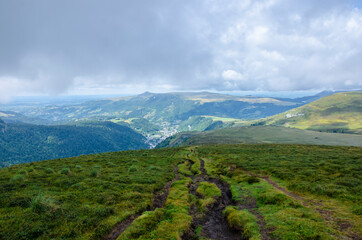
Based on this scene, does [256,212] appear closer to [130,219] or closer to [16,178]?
[130,219]

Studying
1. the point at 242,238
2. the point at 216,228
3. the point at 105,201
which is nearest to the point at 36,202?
the point at 105,201

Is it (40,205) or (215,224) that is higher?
(40,205)

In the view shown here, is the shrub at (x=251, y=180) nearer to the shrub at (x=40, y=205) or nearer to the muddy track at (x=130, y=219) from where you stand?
the muddy track at (x=130, y=219)

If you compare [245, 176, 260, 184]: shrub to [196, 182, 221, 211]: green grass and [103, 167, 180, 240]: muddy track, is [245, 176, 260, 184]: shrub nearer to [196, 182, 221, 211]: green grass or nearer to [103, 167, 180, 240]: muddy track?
[196, 182, 221, 211]: green grass

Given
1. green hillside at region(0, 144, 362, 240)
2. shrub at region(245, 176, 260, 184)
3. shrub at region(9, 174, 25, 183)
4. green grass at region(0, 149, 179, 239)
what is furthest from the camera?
shrub at region(245, 176, 260, 184)

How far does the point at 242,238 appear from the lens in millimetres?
17609

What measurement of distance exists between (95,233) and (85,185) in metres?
13.9

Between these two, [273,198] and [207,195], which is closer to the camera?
[273,198]

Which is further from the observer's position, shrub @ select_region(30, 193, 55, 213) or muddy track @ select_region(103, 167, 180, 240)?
shrub @ select_region(30, 193, 55, 213)

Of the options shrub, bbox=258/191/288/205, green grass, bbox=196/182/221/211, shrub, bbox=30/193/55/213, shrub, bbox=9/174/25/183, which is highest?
shrub, bbox=30/193/55/213

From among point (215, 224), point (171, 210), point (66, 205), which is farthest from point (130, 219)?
point (215, 224)

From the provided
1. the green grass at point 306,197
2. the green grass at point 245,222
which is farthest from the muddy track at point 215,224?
the green grass at point 306,197

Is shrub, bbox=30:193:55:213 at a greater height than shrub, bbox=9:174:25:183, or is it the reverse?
shrub, bbox=30:193:55:213

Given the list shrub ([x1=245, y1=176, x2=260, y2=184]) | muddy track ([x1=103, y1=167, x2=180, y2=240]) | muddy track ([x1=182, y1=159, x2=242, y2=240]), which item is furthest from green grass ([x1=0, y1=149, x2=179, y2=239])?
shrub ([x1=245, y1=176, x2=260, y2=184])
